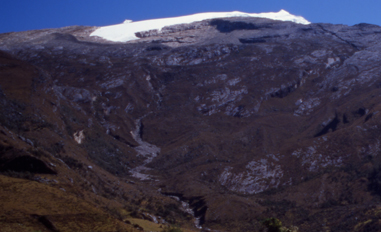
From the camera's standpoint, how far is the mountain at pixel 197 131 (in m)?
34.3

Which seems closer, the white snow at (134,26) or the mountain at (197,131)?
the mountain at (197,131)

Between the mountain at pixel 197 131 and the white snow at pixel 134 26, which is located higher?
the white snow at pixel 134 26

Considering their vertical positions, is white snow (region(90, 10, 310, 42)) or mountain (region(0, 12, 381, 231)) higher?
white snow (region(90, 10, 310, 42))

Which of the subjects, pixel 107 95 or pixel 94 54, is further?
pixel 94 54

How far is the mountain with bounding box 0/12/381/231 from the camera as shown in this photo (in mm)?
34281

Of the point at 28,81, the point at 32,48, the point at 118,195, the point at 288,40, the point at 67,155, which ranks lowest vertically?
the point at 118,195

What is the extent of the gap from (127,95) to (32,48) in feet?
141

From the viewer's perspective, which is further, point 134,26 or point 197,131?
point 134,26

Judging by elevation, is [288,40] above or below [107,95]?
above

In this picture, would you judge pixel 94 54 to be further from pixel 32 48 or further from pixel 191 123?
pixel 191 123

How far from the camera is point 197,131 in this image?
248 feet

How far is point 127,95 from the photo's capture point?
90625 millimetres

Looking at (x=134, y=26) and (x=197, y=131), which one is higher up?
(x=134, y=26)

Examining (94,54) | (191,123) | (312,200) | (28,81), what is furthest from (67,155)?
(94,54)
